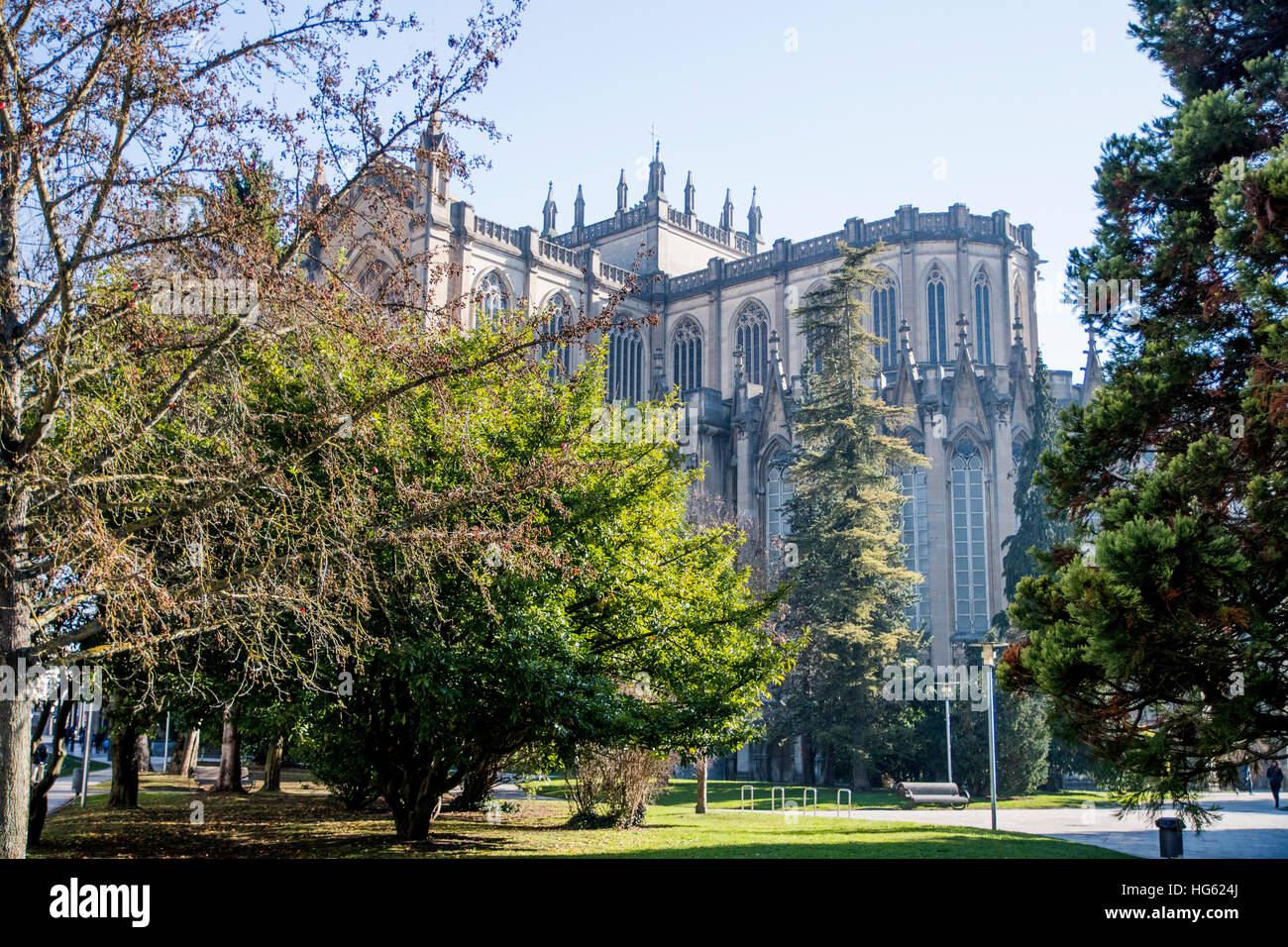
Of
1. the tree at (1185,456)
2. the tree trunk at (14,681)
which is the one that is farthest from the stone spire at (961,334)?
the tree trunk at (14,681)

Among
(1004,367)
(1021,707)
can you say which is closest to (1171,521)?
(1021,707)

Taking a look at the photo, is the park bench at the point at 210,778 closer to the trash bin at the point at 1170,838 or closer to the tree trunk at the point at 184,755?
the tree trunk at the point at 184,755

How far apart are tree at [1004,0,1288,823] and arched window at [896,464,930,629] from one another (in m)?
33.2

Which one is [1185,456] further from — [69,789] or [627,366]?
[627,366]

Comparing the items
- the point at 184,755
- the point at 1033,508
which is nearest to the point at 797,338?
the point at 1033,508

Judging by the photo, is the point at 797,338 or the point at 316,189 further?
the point at 797,338

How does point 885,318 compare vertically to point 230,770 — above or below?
above

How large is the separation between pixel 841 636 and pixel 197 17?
2739 cm

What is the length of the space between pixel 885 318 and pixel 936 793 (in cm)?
3274

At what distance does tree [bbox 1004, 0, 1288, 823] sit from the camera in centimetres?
855

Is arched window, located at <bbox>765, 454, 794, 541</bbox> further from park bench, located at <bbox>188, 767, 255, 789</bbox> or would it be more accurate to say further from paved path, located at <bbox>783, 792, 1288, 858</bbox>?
park bench, located at <bbox>188, 767, 255, 789</bbox>

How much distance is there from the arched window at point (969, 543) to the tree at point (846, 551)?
588 cm

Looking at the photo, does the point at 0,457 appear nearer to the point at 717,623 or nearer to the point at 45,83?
the point at 45,83

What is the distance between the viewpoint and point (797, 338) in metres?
60.7
